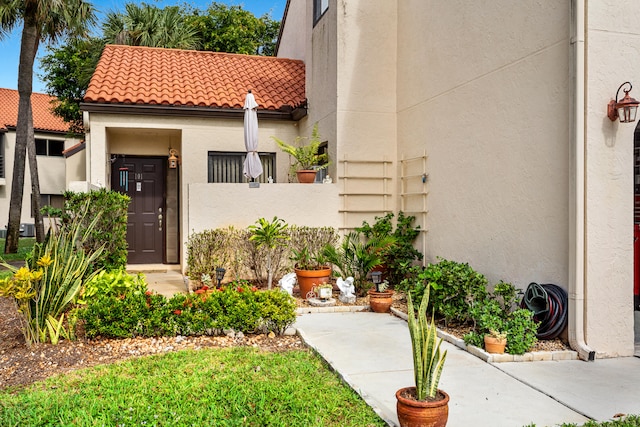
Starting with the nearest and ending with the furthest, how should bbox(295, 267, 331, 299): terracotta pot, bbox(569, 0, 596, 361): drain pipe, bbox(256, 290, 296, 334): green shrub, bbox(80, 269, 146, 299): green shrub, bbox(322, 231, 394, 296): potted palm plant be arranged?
bbox(569, 0, 596, 361): drain pipe → bbox(80, 269, 146, 299): green shrub → bbox(256, 290, 296, 334): green shrub → bbox(295, 267, 331, 299): terracotta pot → bbox(322, 231, 394, 296): potted palm plant

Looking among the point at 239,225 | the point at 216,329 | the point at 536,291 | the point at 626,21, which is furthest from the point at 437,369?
the point at 239,225

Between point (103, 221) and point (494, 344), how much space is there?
629 centimetres

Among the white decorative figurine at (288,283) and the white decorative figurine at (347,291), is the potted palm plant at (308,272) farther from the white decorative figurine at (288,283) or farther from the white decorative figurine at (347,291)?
the white decorative figurine at (347,291)

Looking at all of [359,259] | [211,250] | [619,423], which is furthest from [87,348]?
[619,423]

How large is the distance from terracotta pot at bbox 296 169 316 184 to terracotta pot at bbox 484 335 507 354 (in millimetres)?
5626

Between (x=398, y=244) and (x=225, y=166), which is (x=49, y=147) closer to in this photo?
(x=225, y=166)

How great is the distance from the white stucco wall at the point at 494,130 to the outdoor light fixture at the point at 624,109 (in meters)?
0.46

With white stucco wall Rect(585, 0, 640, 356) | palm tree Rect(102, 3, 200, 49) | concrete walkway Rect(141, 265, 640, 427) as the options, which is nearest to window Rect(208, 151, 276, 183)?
concrete walkway Rect(141, 265, 640, 427)

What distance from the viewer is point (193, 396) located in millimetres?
4453

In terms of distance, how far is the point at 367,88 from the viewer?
10539 millimetres

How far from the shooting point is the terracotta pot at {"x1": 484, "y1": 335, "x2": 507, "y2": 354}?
5633 millimetres

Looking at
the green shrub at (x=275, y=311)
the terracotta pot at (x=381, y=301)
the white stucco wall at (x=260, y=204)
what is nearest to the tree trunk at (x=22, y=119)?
the white stucco wall at (x=260, y=204)

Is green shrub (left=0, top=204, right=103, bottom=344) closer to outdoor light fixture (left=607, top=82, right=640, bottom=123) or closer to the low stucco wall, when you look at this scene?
the low stucco wall

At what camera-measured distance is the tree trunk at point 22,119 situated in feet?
48.6
